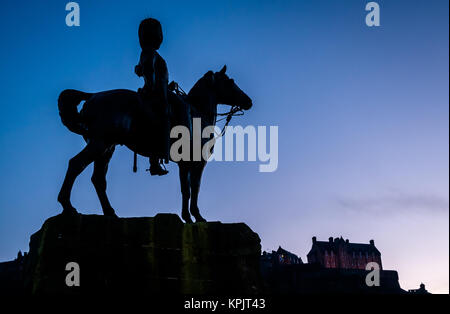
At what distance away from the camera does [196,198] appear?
8.29 m

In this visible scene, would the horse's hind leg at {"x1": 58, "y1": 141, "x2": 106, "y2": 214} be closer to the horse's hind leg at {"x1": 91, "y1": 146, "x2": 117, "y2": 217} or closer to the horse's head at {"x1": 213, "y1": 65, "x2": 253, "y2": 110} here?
the horse's hind leg at {"x1": 91, "y1": 146, "x2": 117, "y2": 217}

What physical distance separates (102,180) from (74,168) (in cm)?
87

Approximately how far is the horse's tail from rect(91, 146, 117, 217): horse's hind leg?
0.60 metres

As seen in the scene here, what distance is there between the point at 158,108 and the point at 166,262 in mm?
2636

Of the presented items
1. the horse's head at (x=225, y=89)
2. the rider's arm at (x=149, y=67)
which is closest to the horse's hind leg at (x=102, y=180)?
the rider's arm at (x=149, y=67)

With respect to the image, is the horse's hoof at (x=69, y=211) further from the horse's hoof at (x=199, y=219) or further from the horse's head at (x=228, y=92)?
the horse's head at (x=228, y=92)

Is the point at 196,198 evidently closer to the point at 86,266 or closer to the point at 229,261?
the point at 229,261

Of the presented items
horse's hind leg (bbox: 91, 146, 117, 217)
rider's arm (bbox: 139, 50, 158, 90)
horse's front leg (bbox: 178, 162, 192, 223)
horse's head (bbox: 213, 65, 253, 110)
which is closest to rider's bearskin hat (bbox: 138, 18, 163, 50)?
rider's arm (bbox: 139, 50, 158, 90)

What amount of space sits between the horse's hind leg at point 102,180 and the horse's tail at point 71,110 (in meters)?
0.60

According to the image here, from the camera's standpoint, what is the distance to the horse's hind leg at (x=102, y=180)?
746 cm

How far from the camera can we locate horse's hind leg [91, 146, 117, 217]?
294 inches
